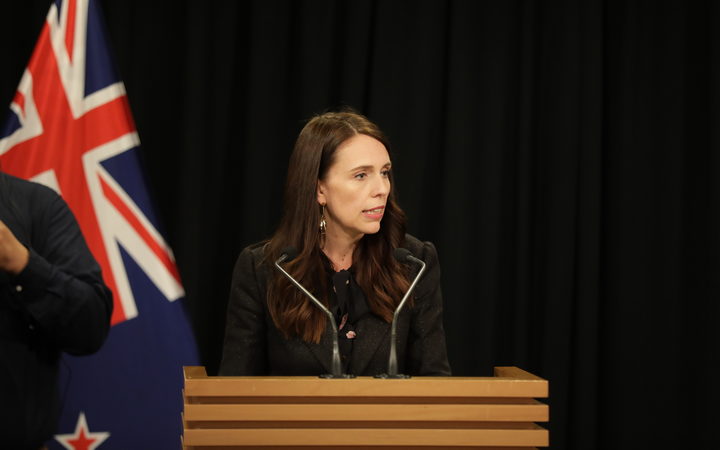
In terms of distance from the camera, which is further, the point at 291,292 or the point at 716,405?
the point at 716,405

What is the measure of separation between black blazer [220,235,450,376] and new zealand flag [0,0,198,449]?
0.59 meters

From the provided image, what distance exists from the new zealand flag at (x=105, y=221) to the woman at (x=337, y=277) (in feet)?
1.96

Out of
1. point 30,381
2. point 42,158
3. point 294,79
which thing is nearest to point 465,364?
point 294,79

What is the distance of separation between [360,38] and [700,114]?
163 cm

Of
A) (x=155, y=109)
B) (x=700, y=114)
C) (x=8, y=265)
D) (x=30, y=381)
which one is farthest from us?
(x=700, y=114)

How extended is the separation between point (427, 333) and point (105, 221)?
1265mm

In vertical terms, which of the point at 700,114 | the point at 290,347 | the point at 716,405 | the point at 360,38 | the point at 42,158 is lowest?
the point at 716,405

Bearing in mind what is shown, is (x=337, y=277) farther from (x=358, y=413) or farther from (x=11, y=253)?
(x=11, y=253)

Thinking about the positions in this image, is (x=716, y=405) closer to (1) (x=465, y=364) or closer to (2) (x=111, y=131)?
(1) (x=465, y=364)

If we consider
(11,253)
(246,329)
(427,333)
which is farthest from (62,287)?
(427,333)

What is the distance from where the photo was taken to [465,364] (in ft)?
12.6

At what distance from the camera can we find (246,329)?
2.57 m

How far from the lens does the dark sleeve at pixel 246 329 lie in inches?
100

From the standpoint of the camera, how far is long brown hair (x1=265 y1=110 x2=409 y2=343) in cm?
249
